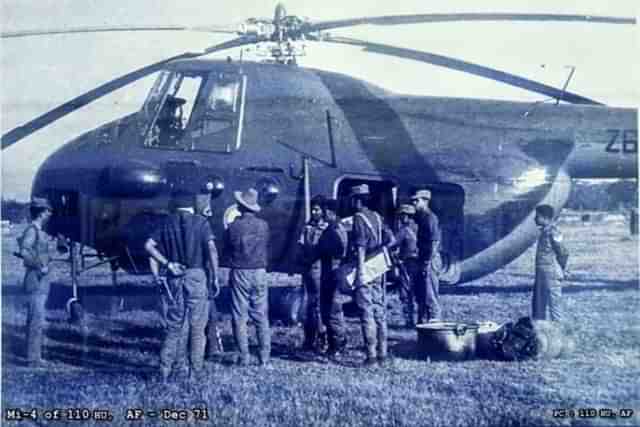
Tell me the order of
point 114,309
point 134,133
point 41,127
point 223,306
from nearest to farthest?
1. point 41,127
2. point 134,133
3. point 114,309
4. point 223,306

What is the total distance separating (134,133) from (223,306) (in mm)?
2771

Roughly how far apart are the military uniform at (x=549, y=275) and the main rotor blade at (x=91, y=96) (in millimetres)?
3733

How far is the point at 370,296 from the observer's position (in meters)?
6.80

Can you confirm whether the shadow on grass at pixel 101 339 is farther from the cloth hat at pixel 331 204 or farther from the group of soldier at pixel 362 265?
the cloth hat at pixel 331 204

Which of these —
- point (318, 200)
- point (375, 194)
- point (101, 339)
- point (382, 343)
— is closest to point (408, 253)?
point (375, 194)

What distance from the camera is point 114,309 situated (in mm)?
8359

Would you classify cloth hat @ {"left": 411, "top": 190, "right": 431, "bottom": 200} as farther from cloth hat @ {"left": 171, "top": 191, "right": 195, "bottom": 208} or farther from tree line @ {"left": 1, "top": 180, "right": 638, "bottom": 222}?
cloth hat @ {"left": 171, "top": 191, "right": 195, "bottom": 208}

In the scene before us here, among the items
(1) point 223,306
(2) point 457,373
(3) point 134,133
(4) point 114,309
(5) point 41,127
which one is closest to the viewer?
(2) point 457,373

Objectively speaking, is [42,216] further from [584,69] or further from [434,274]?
[584,69]

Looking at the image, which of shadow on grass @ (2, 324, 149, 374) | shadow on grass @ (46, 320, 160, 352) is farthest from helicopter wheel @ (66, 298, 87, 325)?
shadow on grass @ (2, 324, 149, 374)

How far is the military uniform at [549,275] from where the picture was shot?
7.60 meters

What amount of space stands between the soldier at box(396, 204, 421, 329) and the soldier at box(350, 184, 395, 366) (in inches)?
30.0

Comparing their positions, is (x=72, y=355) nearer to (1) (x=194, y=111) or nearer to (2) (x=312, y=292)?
(2) (x=312, y=292)

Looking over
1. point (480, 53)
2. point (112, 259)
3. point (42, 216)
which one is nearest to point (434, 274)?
point (480, 53)
